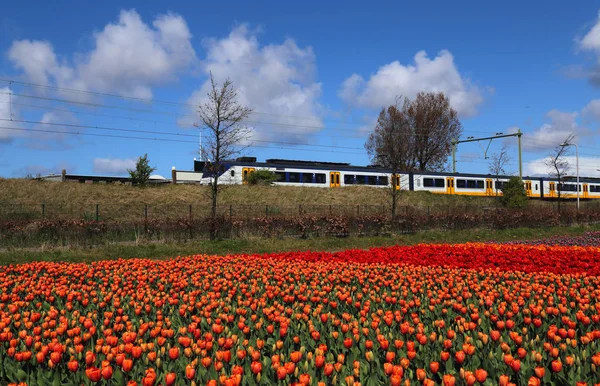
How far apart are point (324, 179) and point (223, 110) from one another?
22.5 m

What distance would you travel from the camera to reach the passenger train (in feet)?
123

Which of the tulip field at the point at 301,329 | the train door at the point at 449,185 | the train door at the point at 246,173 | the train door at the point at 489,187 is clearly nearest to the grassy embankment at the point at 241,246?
the tulip field at the point at 301,329

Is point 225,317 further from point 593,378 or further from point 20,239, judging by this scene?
point 20,239

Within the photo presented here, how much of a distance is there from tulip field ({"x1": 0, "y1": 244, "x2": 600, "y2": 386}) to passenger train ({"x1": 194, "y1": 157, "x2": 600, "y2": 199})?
26.6 m

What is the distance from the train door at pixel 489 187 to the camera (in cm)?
4751

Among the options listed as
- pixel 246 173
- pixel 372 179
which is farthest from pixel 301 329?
pixel 372 179

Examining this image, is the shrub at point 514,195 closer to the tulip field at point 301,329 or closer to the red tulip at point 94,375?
the tulip field at point 301,329

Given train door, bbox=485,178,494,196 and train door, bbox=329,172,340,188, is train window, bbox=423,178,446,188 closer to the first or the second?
train door, bbox=485,178,494,196

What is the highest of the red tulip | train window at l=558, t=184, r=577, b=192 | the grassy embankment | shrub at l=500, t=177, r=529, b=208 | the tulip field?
train window at l=558, t=184, r=577, b=192

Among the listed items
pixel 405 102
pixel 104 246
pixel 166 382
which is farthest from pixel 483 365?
pixel 405 102

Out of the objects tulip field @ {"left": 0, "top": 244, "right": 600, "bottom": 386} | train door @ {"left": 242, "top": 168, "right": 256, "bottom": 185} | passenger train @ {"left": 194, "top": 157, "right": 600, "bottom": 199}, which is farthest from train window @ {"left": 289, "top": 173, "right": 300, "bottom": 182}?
tulip field @ {"left": 0, "top": 244, "right": 600, "bottom": 386}

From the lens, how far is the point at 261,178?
36938 mm

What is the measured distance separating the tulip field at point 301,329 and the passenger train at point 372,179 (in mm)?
26610

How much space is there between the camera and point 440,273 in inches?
306
